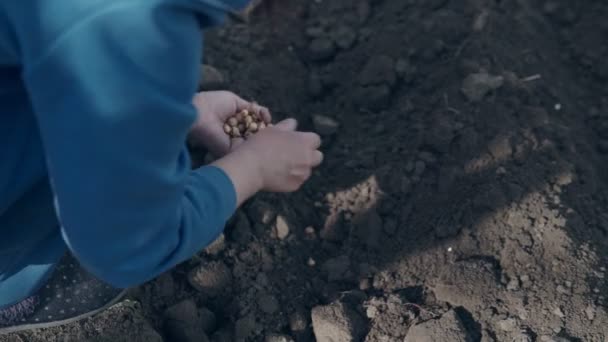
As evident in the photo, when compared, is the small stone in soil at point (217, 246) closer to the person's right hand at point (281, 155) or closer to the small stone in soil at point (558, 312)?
the person's right hand at point (281, 155)

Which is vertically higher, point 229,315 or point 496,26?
point 496,26

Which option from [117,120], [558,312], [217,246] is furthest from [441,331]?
[117,120]

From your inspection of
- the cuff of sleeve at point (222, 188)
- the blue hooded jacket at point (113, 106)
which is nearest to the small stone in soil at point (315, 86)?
the cuff of sleeve at point (222, 188)

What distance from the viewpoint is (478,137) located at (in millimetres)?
2395

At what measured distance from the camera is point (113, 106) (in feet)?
4.31

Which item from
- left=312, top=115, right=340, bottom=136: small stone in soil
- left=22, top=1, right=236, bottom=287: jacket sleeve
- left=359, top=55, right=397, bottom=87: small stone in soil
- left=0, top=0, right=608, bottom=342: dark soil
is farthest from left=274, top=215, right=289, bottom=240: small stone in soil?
left=22, top=1, right=236, bottom=287: jacket sleeve

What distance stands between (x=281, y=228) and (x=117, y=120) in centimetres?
104

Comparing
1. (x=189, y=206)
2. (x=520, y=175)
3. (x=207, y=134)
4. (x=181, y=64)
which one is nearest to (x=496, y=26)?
(x=520, y=175)

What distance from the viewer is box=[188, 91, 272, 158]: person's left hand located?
219 cm

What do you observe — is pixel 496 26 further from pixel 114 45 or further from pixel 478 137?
pixel 114 45

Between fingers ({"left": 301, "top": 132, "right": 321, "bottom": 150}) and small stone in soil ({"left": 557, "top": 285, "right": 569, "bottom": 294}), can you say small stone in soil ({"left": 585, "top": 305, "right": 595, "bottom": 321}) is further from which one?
fingers ({"left": 301, "top": 132, "right": 321, "bottom": 150})

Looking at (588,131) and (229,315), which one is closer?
(229,315)

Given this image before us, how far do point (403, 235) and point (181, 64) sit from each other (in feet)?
3.63

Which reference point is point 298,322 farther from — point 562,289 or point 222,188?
A: point 562,289
